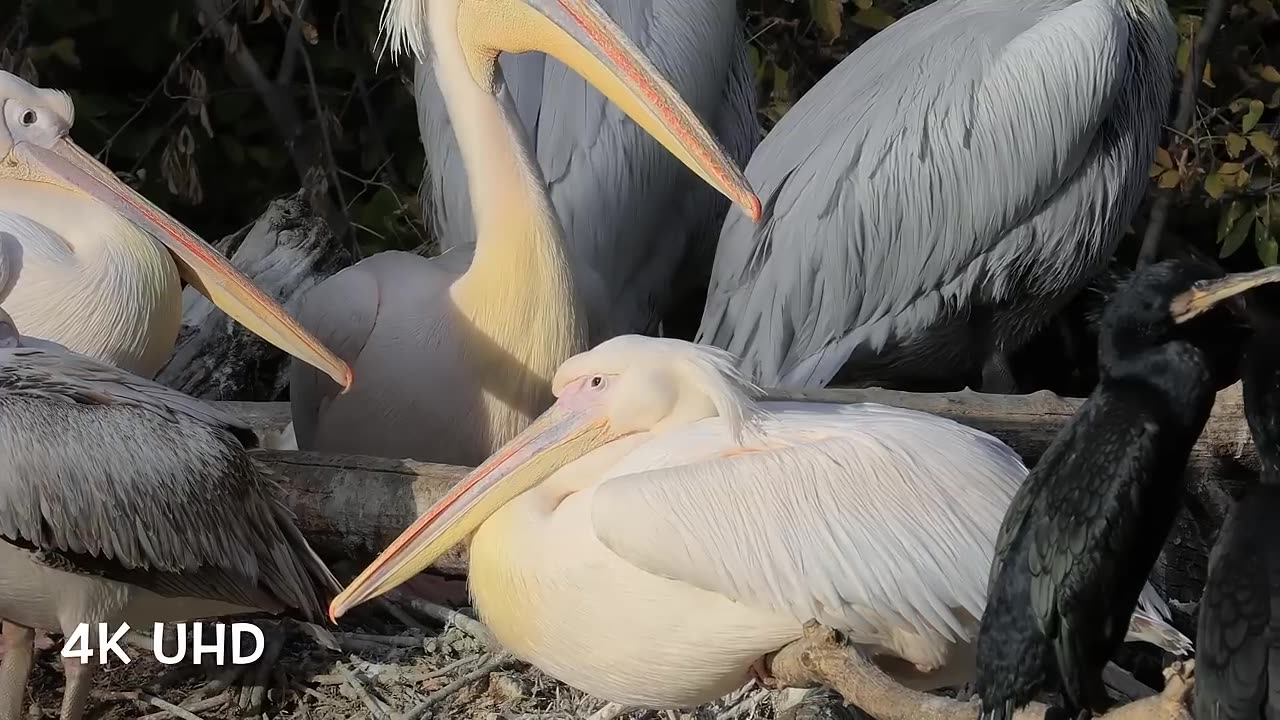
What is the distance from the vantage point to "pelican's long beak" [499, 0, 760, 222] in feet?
9.74

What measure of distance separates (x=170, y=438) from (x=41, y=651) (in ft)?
2.17

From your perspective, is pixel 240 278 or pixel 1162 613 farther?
pixel 240 278

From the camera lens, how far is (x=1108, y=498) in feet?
5.74

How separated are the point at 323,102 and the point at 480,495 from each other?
3057 millimetres

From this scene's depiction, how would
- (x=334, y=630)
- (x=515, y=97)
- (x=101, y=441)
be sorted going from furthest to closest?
(x=515, y=97)
(x=334, y=630)
(x=101, y=441)

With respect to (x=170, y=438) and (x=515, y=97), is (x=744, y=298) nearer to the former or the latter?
(x=515, y=97)

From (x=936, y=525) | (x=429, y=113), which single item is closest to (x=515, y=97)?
(x=429, y=113)

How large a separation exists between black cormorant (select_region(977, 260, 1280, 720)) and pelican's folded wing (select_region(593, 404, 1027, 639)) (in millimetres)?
317

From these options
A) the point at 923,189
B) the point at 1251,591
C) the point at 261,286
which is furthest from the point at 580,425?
the point at 261,286

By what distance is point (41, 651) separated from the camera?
3.12 m

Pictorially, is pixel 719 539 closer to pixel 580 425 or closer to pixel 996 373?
pixel 580 425

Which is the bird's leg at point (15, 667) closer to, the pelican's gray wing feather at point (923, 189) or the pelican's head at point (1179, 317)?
the pelican's gray wing feather at point (923, 189)

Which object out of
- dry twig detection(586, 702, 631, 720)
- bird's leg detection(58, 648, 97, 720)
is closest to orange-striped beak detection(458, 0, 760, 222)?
dry twig detection(586, 702, 631, 720)

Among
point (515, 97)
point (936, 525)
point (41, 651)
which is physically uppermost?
point (515, 97)
